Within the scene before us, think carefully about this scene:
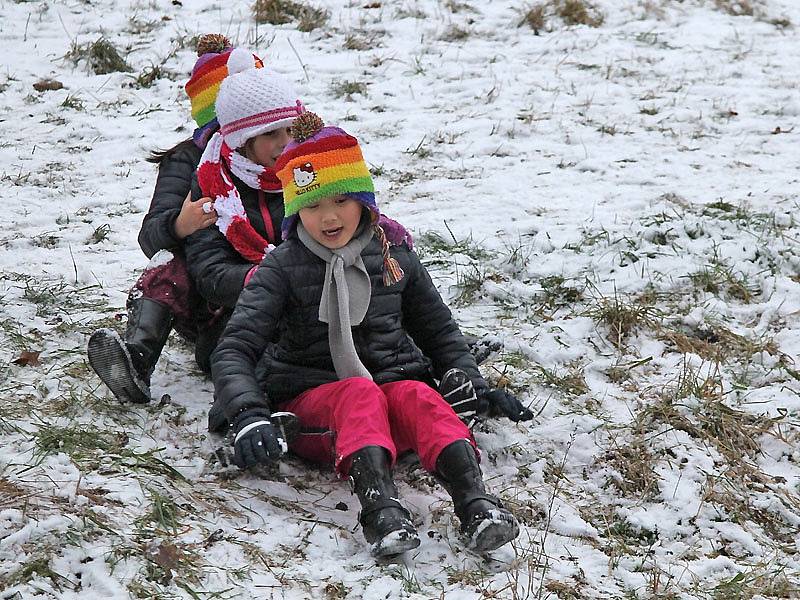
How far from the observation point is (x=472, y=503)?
3.14 meters

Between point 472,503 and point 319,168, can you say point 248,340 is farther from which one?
point 472,503

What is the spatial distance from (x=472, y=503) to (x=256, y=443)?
27.8 inches

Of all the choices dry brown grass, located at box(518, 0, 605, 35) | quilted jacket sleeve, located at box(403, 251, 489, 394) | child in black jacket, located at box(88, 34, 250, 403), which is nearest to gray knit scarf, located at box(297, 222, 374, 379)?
quilted jacket sleeve, located at box(403, 251, 489, 394)

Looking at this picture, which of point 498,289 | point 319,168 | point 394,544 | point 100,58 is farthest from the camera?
point 100,58

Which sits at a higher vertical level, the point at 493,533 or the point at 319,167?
the point at 319,167

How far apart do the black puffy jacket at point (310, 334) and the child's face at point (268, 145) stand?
59cm

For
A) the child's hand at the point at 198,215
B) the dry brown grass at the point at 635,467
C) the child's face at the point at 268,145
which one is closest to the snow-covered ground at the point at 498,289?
the dry brown grass at the point at 635,467

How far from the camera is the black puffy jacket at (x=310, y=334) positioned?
3.45 metres

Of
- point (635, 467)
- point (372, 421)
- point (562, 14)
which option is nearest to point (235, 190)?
point (372, 421)

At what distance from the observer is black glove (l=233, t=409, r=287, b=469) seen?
3.10 metres

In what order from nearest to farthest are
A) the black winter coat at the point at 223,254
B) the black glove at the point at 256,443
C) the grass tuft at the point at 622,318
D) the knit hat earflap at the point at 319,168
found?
the black glove at the point at 256,443 → the knit hat earflap at the point at 319,168 → the black winter coat at the point at 223,254 → the grass tuft at the point at 622,318

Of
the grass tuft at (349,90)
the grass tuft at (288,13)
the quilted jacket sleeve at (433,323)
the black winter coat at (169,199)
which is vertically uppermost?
the black winter coat at (169,199)

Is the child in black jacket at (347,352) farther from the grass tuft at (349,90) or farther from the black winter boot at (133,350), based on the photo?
the grass tuft at (349,90)

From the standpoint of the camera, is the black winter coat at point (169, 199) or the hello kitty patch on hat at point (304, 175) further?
the black winter coat at point (169, 199)
